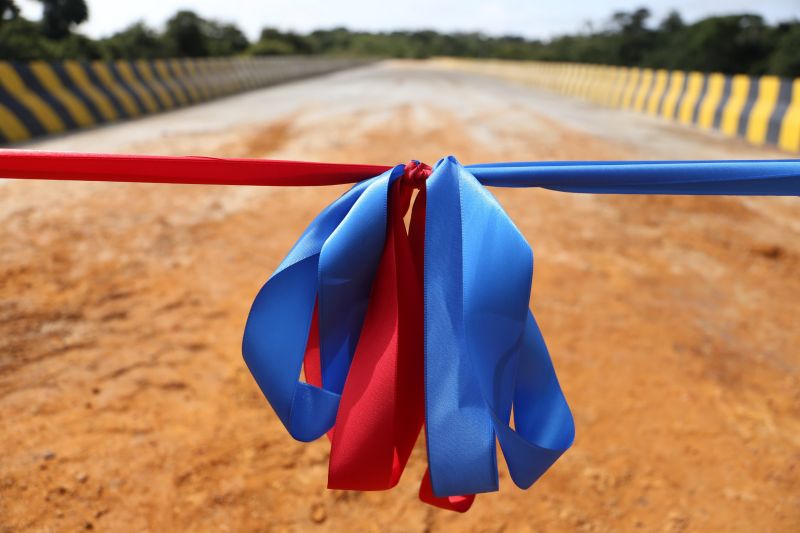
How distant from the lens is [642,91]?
42.3 ft

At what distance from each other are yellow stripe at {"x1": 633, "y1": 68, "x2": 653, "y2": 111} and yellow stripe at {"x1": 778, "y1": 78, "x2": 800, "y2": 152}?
4.92 meters

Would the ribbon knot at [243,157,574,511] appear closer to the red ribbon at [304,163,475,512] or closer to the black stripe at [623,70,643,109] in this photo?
the red ribbon at [304,163,475,512]

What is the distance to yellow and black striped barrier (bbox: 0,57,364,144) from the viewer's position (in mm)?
7754

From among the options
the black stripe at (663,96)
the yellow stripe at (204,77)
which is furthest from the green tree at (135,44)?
the black stripe at (663,96)

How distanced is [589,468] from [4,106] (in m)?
8.37

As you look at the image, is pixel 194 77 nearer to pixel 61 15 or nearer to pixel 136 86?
pixel 136 86

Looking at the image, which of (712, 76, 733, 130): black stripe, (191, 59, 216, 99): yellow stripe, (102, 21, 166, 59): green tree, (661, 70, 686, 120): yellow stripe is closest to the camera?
(712, 76, 733, 130): black stripe

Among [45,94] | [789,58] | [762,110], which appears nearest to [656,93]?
[762,110]

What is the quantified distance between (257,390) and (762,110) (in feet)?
28.9

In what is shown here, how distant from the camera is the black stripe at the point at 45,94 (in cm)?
817

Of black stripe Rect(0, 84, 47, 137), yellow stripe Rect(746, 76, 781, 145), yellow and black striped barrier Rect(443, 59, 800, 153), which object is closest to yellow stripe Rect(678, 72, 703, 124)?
yellow and black striped barrier Rect(443, 59, 800, 153)

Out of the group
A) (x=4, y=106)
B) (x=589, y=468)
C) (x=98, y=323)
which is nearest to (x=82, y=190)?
(x=98, y=323)

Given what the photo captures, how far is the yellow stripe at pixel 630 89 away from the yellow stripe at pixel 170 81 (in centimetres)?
1000

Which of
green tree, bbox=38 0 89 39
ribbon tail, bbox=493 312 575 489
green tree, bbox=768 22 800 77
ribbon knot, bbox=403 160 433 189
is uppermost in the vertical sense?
green tree, bbox=38 0 89 39
